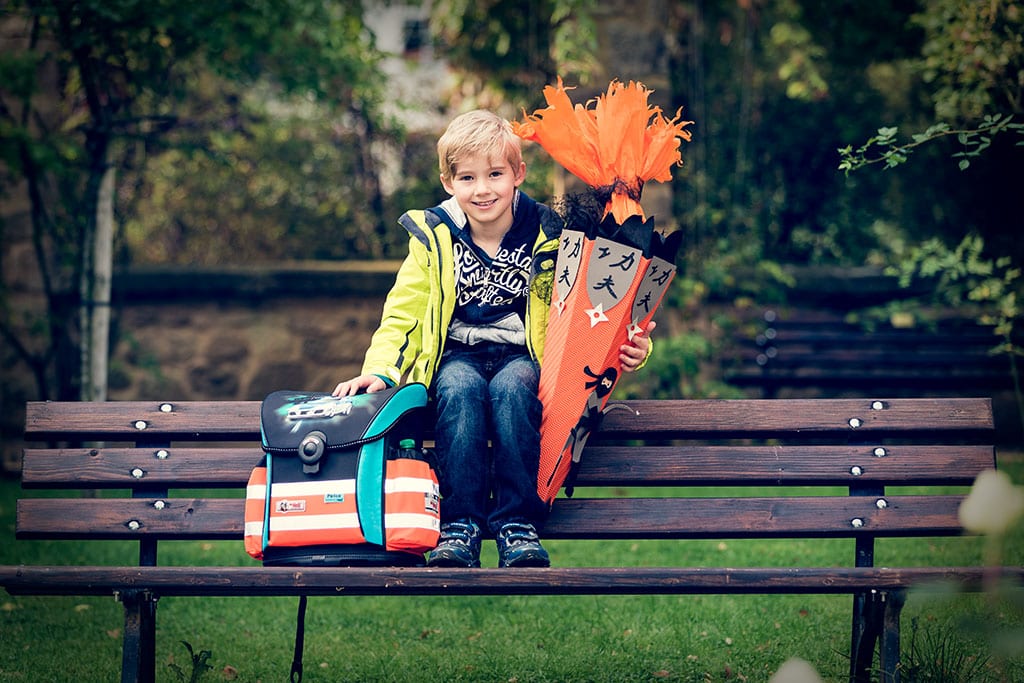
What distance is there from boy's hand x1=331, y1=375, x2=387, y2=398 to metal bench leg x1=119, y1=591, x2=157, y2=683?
2.30 ft

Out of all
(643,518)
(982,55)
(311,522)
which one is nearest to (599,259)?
(643,518)

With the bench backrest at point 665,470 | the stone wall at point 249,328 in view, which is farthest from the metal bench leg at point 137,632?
the stone wall at point 249,328

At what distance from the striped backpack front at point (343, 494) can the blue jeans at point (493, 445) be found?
0.41ft

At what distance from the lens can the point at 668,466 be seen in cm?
312

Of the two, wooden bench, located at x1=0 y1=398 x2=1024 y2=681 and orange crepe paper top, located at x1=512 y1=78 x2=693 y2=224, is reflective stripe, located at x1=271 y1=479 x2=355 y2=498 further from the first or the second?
orange crepe paper top, located at x1=512 y1=78 x2=693 y2=224

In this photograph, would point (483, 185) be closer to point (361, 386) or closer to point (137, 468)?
point (361, 386)

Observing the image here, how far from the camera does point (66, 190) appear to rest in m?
6.01

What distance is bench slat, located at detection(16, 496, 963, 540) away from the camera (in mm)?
3021

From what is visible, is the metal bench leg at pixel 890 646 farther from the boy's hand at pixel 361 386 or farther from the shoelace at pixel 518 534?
the boy's hand at pixel 361 386

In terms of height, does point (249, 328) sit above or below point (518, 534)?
above

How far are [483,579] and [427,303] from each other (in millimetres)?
955

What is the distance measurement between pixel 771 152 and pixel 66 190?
4.53 m

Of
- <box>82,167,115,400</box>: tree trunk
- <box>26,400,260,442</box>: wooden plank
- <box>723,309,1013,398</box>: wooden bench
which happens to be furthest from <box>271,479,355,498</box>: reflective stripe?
<box>723,309,1013,398</box>: wooden bench

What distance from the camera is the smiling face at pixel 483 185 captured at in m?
3.16
